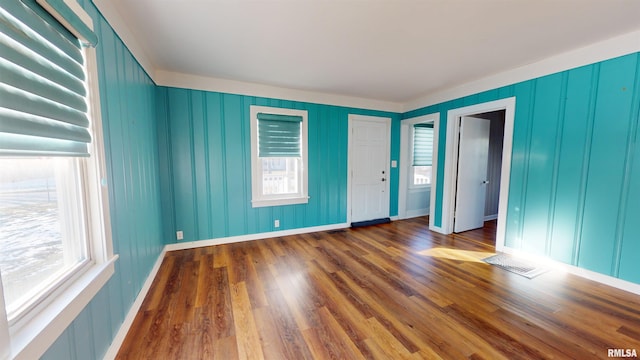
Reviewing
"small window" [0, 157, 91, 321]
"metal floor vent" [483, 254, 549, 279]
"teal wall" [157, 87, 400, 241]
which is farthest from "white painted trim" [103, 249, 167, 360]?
"metal floor vent" [483, 254, 549, 279]

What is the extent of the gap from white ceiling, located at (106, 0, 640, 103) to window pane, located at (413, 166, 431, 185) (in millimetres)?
2299

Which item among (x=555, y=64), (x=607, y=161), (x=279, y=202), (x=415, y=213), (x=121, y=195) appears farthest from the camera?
(x=415, y=213)

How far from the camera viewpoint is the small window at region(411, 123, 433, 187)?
497 cm

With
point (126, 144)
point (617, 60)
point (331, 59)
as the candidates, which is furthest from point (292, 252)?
point (617, 60)

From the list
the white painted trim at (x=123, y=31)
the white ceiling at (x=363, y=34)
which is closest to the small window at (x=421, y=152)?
the white ceiling at (x=363, y=34)

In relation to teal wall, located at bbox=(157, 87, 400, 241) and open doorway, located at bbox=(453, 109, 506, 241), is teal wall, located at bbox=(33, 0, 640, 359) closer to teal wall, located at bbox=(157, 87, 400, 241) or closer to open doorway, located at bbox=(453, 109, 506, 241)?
teal wall, located at bbox=(157, 87, 400, 241)

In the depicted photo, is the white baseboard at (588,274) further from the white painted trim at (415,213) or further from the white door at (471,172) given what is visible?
the white painted trim at (415,213)

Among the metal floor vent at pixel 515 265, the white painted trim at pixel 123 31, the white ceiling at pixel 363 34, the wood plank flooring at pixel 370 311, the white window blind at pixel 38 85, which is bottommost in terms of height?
the wood plank flooring at pixel 370 311

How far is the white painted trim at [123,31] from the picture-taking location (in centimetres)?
160

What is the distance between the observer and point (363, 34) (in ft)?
7.09

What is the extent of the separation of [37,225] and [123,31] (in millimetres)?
1708

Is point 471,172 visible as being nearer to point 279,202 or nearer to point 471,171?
point 471,171

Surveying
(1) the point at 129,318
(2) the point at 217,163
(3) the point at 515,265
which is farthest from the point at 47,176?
(3) the point at 515,265

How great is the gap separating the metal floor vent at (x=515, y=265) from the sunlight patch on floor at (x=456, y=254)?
0.10m
